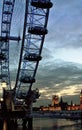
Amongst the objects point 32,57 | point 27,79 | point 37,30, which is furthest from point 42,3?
point 27,79

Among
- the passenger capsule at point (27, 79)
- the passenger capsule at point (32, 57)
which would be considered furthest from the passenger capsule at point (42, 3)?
the passenger capsule at point (27, 79)

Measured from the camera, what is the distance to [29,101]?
83250mm

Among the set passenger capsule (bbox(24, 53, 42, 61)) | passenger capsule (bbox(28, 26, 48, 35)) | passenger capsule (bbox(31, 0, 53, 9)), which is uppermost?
passenger capsule (bbox(31, 0, 53, 9))

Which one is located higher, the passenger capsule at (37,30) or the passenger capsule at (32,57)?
the passenger capsule at (37,30)

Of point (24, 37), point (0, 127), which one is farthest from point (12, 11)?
point (0, 127)

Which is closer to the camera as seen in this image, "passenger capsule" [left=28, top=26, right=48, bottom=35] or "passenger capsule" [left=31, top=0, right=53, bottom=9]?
"passenger capsule" [left=31, top=0, right=53, bottom=9]

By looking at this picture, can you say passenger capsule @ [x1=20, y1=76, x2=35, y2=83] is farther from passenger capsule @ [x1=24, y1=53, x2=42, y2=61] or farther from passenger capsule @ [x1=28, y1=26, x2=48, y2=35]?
passenger capsule @ [x1=28, y1=26, x2=48, y2=35]

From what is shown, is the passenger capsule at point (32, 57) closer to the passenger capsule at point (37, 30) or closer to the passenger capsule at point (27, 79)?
the passenger capsule at point (37, 30)

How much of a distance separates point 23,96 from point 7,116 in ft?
179

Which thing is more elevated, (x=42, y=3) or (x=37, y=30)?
(x=42, y=3)

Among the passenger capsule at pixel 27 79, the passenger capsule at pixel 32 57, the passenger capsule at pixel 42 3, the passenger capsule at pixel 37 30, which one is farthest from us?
the passenger capsule at pixel 27 79

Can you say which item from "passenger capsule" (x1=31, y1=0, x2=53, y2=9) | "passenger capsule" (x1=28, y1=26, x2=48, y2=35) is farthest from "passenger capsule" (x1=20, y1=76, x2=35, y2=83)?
"passenger capsule" (x1=31, y1=0, x2=53, y2=9)

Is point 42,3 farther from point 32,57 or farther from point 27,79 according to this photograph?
point 27,79

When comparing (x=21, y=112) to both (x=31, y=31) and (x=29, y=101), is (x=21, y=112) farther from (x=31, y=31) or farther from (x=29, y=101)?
(x=29, y=101)
